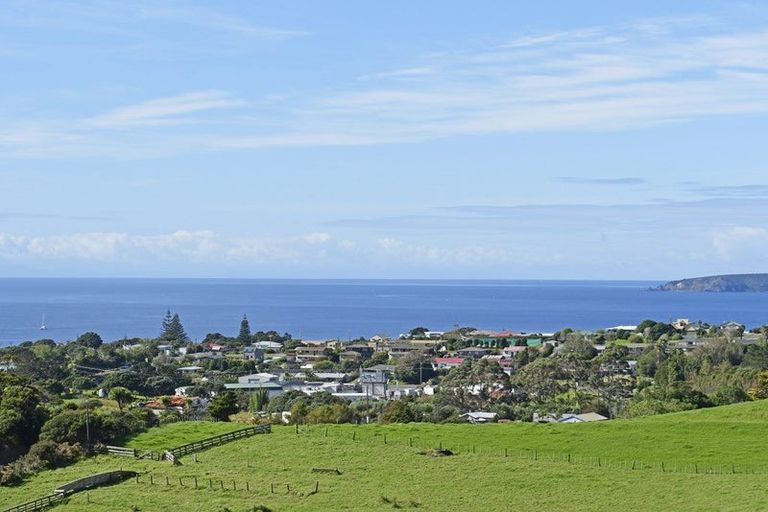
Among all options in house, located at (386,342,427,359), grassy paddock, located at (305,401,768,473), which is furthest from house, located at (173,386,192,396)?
house, located at (386,342,427,359)

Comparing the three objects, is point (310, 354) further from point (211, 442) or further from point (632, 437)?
point (632, 437)

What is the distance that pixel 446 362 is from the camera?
115 metres

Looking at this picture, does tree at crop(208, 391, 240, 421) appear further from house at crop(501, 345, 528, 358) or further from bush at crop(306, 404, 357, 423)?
house at crop(501, 345, 528, 358)

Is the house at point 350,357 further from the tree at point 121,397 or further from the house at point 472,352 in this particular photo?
the tree at point 121,397

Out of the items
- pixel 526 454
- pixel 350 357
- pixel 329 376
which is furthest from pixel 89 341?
pixel 526 454

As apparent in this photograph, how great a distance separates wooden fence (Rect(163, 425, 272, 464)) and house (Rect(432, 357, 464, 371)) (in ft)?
190

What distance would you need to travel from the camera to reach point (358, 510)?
3684 cm

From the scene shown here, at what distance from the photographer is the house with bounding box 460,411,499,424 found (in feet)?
224

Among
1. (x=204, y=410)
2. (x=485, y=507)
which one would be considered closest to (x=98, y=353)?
(x=204, y=410)

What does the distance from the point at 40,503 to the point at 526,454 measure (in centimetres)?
2091

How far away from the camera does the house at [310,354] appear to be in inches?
4848

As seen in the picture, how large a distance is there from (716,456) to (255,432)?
2242 centimetres

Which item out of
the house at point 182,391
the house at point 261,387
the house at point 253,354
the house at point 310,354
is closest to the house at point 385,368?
the house at point 310,354

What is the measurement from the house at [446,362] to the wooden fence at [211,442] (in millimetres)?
57918
